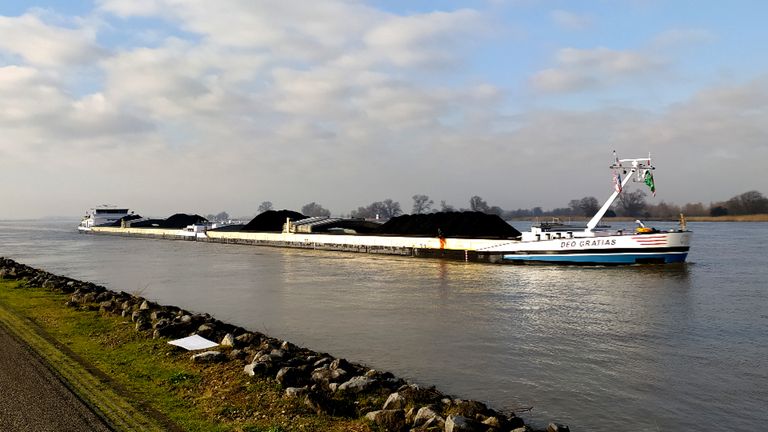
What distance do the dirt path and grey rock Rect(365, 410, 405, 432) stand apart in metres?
3.93

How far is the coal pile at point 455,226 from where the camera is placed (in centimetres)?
6975

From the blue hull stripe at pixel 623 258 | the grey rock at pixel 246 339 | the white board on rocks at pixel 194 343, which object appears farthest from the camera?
the blue hull stripe at pixel 623 258

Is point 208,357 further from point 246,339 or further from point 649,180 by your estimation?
point 649,180

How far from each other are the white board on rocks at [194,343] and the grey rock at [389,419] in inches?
253

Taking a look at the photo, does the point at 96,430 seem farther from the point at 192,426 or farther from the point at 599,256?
the point at 599,256

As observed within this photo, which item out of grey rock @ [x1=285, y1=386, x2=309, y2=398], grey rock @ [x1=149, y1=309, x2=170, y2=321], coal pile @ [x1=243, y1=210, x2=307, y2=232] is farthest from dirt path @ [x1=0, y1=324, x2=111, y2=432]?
Answer: coal pile @ [x1=243, y1=210, x2=307, y2=232]

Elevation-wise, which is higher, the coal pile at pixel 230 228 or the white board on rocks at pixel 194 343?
the coal pile at pixel 230 228

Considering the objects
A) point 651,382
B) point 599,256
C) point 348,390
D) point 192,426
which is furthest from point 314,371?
point 599,256

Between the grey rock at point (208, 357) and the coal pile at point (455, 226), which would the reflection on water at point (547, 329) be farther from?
the coal pile at point (455, 226)

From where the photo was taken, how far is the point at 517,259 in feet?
164

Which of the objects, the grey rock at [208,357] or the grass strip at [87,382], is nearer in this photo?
the grass strip at [87,382]

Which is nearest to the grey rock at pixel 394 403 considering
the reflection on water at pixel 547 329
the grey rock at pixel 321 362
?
the reflection on water at pixel 547 329

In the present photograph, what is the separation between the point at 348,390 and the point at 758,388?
9.93 m

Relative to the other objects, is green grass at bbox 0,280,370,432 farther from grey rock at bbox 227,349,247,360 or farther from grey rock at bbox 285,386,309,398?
grey rock at bbox 227,349,247,360
